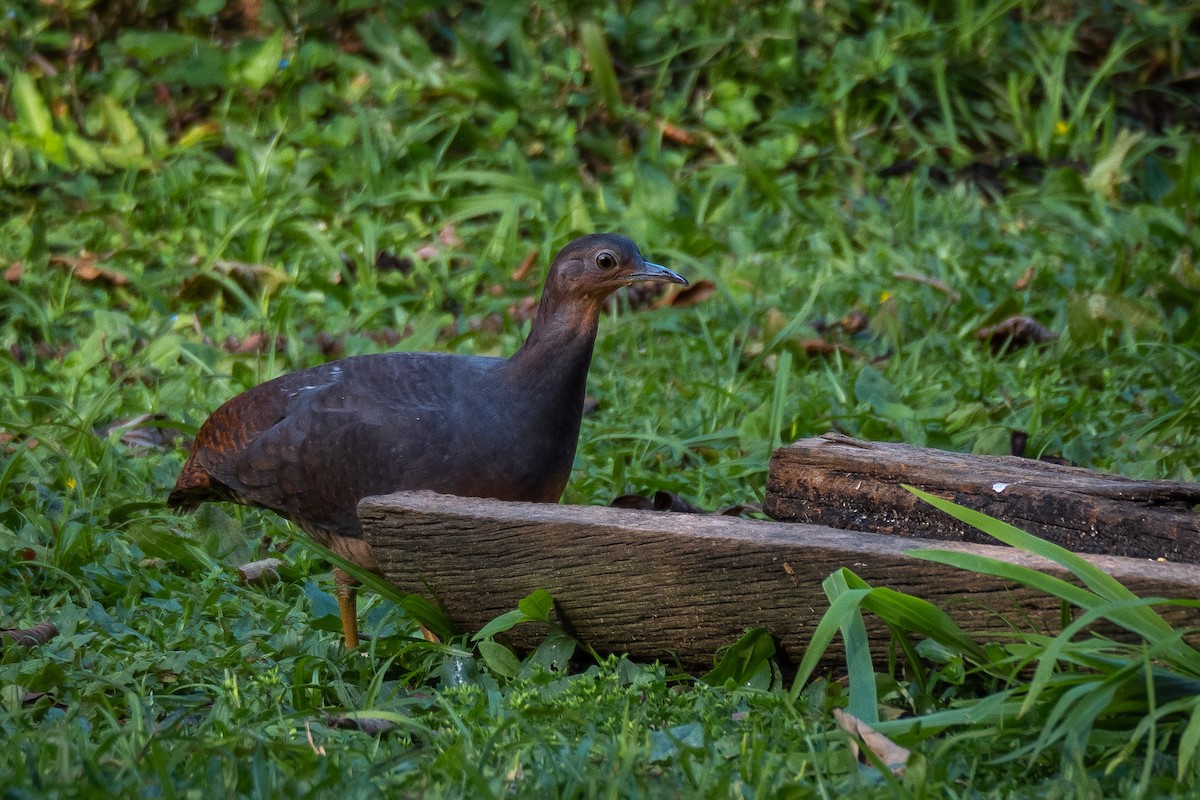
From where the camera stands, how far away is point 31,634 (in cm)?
351

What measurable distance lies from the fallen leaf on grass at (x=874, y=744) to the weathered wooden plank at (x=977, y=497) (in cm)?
67

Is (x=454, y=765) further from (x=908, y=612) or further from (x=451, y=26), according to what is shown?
(x=451, y=26)

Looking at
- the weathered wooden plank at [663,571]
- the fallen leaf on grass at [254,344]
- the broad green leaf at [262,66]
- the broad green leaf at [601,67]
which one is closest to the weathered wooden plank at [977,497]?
the weathered wooden plank at [663,571]

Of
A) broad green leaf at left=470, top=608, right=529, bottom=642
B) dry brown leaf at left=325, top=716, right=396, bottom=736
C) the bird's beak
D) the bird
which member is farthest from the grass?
the bird's beak

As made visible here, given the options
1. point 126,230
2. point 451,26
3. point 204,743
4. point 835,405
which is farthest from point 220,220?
point 204,743

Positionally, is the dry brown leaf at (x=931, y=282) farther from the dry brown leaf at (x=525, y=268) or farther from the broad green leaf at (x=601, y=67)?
the broad green leaf at (x=601, y=67)

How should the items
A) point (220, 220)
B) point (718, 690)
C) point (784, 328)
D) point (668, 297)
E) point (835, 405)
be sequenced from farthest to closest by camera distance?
point (220, 220) < point (668, 297) < point (784, 328) < point (835, 405) < point (718, 690)

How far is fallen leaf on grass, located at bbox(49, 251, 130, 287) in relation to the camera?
255 inches

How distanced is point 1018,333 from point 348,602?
309cm

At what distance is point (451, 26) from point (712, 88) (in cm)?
150

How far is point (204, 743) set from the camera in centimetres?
266

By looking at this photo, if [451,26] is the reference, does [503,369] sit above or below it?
below

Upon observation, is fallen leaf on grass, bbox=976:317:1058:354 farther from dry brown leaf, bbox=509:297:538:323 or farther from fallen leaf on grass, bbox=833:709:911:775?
fallen leaf on grass, bbox=833:709:911:775

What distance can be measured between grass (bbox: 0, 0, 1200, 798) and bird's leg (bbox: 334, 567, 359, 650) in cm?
4
